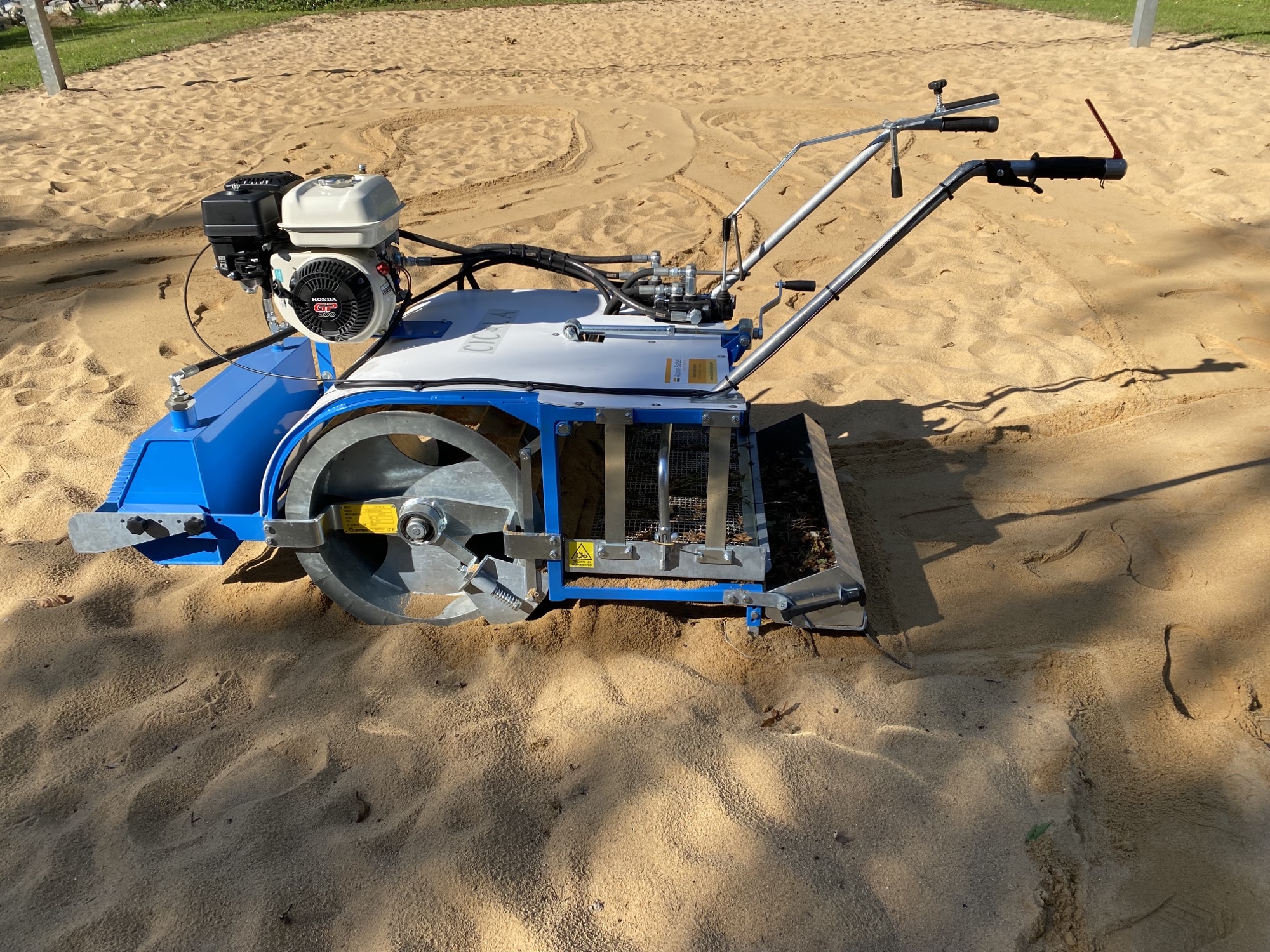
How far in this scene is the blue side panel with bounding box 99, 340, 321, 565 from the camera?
2.89 m

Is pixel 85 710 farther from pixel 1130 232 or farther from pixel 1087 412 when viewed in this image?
pixel 1130 232

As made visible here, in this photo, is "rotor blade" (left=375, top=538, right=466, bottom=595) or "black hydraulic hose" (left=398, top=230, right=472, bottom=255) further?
"black hydraulic hose" (left=398, top=230, right=472, bottom=255)

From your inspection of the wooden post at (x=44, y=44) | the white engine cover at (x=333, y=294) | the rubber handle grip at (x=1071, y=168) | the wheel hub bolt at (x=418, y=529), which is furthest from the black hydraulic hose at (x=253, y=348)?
the wooden post at (x=44, y=44)

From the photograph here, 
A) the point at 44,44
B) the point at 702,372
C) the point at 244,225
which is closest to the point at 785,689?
the point at 702,372

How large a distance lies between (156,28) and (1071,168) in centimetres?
1609

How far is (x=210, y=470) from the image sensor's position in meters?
2.91

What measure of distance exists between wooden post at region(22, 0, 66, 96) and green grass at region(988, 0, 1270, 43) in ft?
39.9

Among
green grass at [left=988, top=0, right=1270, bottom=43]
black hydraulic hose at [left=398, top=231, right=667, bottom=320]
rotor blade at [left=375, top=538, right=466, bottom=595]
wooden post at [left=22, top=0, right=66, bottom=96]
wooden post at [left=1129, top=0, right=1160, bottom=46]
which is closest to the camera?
rotor blade at [left=375, top=538, right=466, bottom=595]

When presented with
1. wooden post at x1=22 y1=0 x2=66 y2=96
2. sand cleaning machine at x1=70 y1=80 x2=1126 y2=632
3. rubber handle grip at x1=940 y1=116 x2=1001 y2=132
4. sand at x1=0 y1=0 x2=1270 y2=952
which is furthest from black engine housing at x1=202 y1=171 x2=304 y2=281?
wooden post at x1=22 y1=0 x2=66 y2=96

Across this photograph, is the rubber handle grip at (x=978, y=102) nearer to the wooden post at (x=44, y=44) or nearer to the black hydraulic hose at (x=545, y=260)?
the black hydraulic hose at (x=545, y=260)

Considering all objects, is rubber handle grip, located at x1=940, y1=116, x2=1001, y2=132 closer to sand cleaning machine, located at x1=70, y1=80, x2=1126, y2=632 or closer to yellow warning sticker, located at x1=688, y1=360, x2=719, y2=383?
sand cleaning machine, located at x1=70, y1=80, x2=1126, y2=632

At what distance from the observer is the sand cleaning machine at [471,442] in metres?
2.73

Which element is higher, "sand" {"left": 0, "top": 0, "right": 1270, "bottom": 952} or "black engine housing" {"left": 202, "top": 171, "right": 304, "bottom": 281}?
"black engine housing" {"left": 202, "top": 171, "right": 304, "bottom": 281}

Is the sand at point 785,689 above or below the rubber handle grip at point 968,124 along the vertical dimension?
below
